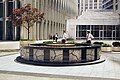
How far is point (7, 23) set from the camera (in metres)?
54.0

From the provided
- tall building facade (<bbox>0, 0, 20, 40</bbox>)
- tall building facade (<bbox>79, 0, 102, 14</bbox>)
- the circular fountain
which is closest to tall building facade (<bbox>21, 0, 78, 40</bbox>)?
tall building facade (<bbox>0, 0, 20, 40</bbox>)

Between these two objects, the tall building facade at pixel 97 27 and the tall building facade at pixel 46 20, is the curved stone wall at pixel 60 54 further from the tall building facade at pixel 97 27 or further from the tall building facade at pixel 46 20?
the tall building facade at pixel 97 27

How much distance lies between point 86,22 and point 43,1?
12034mm

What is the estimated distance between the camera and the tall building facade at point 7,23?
173 feet

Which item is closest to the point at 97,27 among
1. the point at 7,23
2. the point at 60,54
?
the point at 7,23

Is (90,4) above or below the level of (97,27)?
above

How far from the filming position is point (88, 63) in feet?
52.8

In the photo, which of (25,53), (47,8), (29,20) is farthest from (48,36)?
(25,53)

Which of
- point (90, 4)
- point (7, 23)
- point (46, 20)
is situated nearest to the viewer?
point (7, 23)

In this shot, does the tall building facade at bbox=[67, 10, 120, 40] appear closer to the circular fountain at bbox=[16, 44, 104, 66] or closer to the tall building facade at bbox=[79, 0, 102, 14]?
the circular fountain at bbox=[16, 44, 104, 66]

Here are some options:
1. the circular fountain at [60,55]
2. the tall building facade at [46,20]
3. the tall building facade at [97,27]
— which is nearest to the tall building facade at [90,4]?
the tall building facade at [46,20]

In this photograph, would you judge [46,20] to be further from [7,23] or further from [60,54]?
[60,54]

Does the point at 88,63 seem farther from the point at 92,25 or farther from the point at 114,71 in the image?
the point at 92,25

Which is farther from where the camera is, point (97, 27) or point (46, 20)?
point (46, 20)
